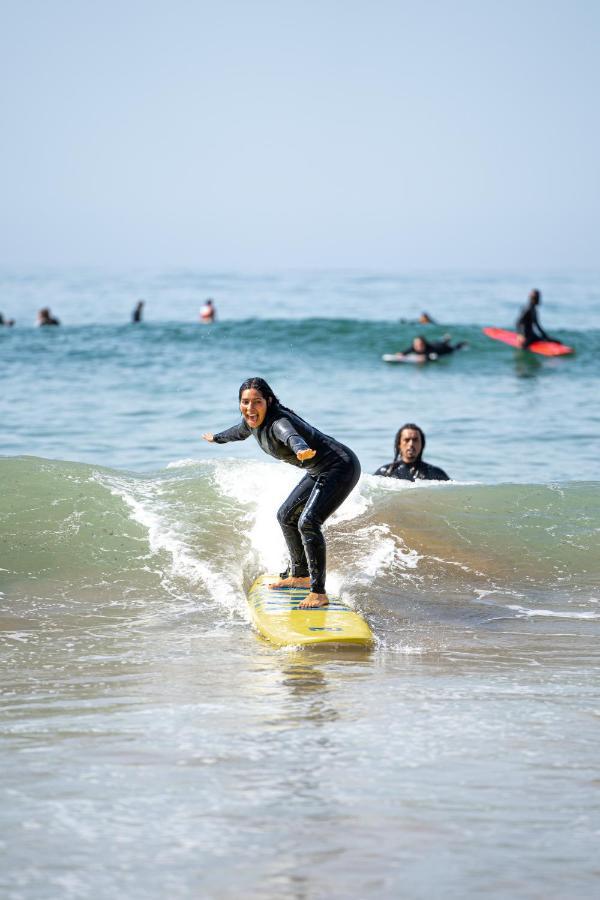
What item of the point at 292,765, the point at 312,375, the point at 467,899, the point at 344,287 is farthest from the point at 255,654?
the point at 344,287

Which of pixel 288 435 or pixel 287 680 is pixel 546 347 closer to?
pixel 288 435

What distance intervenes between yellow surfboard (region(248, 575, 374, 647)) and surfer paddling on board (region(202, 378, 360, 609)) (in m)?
0.14

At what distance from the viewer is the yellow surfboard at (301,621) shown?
6.79 meters

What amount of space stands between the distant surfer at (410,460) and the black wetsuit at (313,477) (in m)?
3.27

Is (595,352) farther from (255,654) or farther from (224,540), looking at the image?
(255,654)

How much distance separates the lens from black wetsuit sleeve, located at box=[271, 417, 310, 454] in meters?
6.79

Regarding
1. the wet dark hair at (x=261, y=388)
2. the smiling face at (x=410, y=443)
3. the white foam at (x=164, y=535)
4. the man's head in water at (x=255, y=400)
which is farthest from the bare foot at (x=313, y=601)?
the smiling face at (x=410, y=443)

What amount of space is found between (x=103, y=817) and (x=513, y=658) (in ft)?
10.4

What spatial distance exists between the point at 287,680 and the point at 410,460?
5225 mm

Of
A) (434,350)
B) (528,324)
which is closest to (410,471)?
(434,350)

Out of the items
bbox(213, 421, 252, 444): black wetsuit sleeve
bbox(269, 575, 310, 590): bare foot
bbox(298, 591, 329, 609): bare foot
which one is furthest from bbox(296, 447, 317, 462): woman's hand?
bbox(269, 575, 310, 590): bare foot

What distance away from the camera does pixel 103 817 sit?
13.8 ft

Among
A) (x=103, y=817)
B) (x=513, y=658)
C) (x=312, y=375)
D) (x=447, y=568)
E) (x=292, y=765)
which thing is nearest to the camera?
(x=103, y=817)

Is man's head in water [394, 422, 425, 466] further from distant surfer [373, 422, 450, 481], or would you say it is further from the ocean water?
the ocean water
